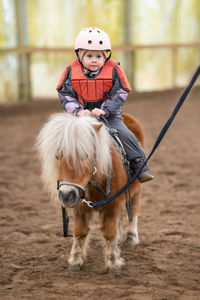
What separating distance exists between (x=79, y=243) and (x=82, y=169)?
938 millimetres

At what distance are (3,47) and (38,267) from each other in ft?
28.8

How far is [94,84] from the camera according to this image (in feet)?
10.5

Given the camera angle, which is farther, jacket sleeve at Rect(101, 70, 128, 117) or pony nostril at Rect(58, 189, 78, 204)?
jacket sleeve at Rect(101, 70, 128, 117)

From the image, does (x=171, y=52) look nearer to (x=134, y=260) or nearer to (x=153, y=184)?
(x=153, y=184)

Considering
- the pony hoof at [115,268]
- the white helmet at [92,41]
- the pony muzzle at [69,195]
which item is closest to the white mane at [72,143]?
the pony muzzle at [69,195]

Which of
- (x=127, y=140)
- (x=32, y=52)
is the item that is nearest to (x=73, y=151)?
(x=127, y=140)

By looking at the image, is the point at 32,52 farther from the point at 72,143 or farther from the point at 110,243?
the point at 72,143

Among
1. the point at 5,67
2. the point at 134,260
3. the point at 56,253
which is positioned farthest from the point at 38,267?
A: the point at 5,67

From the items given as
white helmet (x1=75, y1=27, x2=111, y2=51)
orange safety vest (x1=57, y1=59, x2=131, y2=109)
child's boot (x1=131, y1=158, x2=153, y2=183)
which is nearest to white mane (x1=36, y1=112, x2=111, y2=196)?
orange safety vest (x1=57, y1=59, x2=131, y2=109)

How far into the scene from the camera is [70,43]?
12484 mm

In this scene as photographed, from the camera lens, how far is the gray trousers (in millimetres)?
3381

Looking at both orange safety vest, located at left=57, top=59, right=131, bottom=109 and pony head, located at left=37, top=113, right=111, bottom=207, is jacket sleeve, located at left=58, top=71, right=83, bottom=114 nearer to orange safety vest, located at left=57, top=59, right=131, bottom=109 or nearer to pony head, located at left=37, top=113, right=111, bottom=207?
orange safety vest, located at left=57, top=59, right=131, bottom=109

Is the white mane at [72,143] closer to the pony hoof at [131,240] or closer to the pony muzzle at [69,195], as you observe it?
the pony muzzle at [69,195]

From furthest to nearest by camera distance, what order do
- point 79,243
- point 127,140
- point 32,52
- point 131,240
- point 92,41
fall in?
point 32,52 < point 131,240 < point 79,243 < point 127,140 < point 92,41
